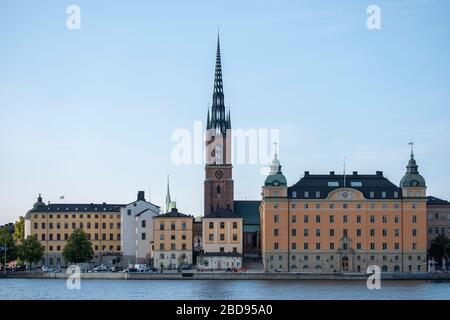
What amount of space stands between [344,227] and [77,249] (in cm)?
2293

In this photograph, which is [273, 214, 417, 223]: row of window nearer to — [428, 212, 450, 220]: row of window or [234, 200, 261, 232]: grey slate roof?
[428, 212, 450, 220]: row of window

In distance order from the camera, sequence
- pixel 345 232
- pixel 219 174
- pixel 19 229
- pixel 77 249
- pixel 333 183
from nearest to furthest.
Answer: pixel 345 232 → pixel 333 183 → pixel 77 249 → pixel 219 174 → pixel 19 229

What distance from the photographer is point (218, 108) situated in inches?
3905

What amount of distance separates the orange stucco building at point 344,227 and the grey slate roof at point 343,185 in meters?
0.08

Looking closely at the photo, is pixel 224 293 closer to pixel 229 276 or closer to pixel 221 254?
pixel 229 276

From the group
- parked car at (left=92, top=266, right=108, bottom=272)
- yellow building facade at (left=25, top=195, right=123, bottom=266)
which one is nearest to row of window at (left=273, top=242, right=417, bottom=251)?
parked car at (left=92, top=266, right=108, bottom=272)

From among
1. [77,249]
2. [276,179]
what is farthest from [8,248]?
[276,179]

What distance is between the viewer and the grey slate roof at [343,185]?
77.6 meters

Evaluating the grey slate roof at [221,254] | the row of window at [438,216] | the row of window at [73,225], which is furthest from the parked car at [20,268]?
the row of window at [438,216]

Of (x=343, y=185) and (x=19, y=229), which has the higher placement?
(x=343, y=185)

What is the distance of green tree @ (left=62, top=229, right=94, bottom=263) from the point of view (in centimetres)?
8312

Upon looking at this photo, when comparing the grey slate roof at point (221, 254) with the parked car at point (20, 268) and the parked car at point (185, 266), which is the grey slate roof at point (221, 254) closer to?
the parked car at point (185, 266)

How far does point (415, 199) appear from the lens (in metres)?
77.2
